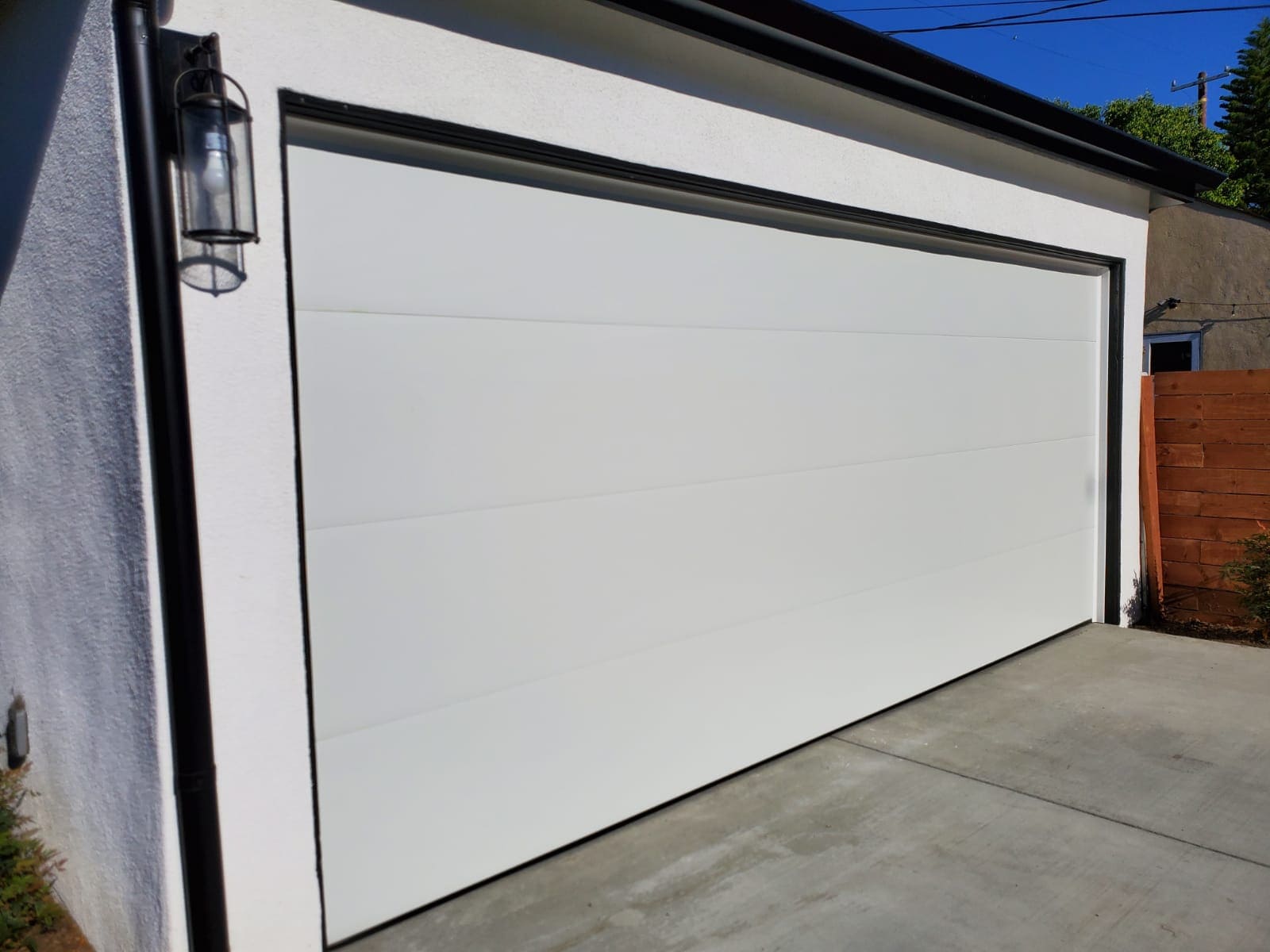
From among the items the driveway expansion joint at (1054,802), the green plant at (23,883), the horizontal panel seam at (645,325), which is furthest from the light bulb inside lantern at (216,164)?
the driveway expansion joint at (1054,802)

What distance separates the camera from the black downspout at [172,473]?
97.5 inches

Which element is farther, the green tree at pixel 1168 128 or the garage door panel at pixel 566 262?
the green tree at pixel 1168 128

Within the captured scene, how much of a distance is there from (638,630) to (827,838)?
1.02m

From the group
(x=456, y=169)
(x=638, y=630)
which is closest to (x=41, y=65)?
(x=456, y=169)

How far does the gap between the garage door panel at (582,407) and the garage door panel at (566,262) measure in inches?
3.1

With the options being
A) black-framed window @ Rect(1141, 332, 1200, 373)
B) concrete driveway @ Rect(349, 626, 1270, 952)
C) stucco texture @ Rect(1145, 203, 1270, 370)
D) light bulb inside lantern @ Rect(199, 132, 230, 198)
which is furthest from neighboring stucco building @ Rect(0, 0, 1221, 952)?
black-framed window @ Rect(1141, 332, 1200, 373)

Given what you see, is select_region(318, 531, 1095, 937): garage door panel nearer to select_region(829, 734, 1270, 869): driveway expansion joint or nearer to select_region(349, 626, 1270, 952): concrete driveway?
select_region(349, 626, 1270, 952): concrete driveway

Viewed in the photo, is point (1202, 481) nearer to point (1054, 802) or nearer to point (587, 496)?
point (1054, 802)

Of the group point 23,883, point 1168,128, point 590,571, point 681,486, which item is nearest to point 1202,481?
point 681,486

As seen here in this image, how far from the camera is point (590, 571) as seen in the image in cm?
367

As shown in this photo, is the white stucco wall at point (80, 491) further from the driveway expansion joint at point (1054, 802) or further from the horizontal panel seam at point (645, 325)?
the driveway expansion joint at point (1054, 802)

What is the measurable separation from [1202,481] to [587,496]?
5260 millimetres

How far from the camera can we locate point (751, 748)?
4.34 metres

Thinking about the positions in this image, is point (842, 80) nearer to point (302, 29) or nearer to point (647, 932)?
point (302, 29)
